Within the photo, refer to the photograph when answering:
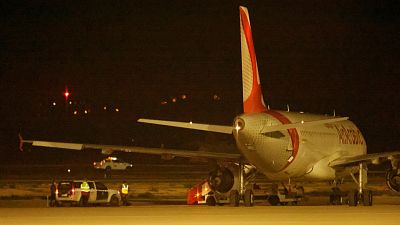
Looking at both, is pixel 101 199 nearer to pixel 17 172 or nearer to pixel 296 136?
pixel 296 136

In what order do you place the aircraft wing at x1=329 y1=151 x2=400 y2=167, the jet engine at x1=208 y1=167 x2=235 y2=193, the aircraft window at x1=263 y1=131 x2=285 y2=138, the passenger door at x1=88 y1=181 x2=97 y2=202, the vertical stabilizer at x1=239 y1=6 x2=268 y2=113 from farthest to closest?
the passenger door at x1=88 y1=181 x2=97 y2=202 < the jet engine at x1=208 y1=167 x2=235 y2=193 < the aircraft wing at x1=329 y1=151 x2=400 y2=167 < the vertical stabilizer at x1=239 y1=6 x2=268 y2=113 < the aircraft window at x1=263 y1=131 x2=285 y2=138

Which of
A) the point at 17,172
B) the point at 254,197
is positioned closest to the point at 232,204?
the point at 254,197

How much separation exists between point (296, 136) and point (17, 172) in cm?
4810

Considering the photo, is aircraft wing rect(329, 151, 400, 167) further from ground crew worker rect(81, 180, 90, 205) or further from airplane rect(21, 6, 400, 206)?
ground crew worker rect(81, 180, 90, 205)

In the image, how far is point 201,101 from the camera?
187 m

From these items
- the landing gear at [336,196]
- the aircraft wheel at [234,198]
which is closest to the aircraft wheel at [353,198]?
the landing gear at [336,196]

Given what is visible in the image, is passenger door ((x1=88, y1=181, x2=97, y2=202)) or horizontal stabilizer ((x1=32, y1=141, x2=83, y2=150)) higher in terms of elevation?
horizontal stabilizer ((x1=32, y1=141, x2=83, y2=150))

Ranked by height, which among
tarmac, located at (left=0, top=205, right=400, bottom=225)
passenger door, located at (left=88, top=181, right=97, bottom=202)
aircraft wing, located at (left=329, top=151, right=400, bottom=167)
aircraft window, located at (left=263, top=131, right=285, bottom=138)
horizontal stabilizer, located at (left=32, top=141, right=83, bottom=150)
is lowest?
tarmac, located at (left=0, top=205, right=400, bottom=225)

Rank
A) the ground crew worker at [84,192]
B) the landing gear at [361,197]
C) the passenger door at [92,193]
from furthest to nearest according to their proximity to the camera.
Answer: the passenger door at [92,193], the ground crew worker at [84,192], the landing gear at [361,197]

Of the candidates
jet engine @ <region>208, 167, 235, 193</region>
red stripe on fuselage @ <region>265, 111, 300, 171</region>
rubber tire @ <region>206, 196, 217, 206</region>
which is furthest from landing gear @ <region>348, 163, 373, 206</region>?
rubber tire @ <region>206, 196, 217, 206</region>

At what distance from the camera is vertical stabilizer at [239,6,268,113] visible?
1494 inches

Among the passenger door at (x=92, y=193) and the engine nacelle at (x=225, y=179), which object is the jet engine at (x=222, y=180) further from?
the passenger door at (x=92, y=193)

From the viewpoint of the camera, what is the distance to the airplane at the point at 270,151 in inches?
1419

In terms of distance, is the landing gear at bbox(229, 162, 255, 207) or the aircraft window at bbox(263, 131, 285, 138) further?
the landing gear at bbox(229, 162, 255, 207)
